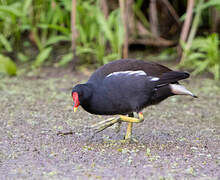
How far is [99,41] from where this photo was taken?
704 cm

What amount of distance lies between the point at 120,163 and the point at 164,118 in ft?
5.62

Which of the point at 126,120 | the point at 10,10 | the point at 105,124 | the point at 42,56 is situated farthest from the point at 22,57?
the point at 126,120

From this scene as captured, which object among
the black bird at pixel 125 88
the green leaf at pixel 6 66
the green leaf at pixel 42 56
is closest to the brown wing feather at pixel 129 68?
the black bird at pixel 125 88

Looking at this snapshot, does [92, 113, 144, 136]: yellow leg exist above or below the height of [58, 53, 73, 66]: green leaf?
above

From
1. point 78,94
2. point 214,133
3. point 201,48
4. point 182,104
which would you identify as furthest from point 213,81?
point 78,94

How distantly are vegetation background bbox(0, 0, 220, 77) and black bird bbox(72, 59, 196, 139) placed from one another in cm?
254

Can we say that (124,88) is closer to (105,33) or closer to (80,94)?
(80,94)

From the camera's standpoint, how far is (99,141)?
13.1 ft

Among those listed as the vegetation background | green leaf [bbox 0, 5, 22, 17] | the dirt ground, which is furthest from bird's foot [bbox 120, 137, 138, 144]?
green leaf [bbox 0, 5, 22, 17]

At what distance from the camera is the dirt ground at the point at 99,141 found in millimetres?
3145

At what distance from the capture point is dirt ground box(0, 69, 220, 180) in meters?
3.14

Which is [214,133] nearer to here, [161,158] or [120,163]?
[161,158]

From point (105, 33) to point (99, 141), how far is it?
3.09 m

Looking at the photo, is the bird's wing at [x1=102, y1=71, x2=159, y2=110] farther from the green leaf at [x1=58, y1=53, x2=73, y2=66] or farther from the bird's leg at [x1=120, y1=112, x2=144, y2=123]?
the green leaf at [x1=58, y1=53, x2=73, y2=66]
